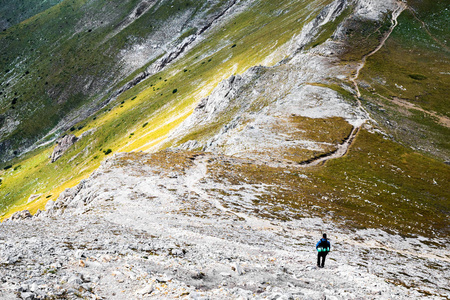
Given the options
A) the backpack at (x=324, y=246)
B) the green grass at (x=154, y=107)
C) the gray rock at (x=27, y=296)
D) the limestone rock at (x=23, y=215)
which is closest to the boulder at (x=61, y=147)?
the green grass at (x=154, y=107)

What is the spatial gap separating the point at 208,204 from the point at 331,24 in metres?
132

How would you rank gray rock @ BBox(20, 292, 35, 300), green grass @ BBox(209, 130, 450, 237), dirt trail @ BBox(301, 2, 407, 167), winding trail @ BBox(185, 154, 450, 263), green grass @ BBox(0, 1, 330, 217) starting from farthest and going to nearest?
1. green grass @ BBox(0, 1, 330, 217)
2. dirt trail @ BBox(301, 2, 407, 167)
3. green grass @ BBox(209, 130, 450, 237)
4. winding trail @ BBox(185, 154, 450, 263)
5. gray rock @ BBox(20, 292, 35, 300)

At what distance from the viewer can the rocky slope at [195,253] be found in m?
13.5

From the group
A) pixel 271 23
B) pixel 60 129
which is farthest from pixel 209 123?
pixel 60 129

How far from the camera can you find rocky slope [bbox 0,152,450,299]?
13531 mm

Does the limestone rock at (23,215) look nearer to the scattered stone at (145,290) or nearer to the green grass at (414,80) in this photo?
the scattered stone at (145,290)

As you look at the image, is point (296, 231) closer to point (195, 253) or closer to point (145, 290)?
point (195, 253)

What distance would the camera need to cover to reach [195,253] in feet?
64.1

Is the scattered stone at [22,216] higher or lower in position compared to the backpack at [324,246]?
higher

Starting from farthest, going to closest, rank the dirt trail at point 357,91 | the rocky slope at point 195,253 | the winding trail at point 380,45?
the winding trail at point 380,45, the dirt trail at point 357,91, the rocky slope at point 195,253

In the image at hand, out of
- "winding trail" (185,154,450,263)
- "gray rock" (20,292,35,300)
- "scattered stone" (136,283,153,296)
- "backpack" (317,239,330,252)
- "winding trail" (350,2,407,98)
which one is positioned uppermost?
"gray rock" (20,292,35,300)

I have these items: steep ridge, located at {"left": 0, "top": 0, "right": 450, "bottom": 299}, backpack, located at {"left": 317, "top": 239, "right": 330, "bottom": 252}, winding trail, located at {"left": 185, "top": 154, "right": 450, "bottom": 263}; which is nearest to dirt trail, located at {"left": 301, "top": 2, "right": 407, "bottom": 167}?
steep ridge, located at {"left": 0, "top": 0, "right": 450, "bottom": 299}

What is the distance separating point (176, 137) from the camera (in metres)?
93.2

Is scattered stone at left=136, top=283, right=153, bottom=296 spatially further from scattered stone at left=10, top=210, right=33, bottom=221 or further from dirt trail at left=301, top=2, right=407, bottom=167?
scattered stone at left=10, top=210, right=33, bottom=221
